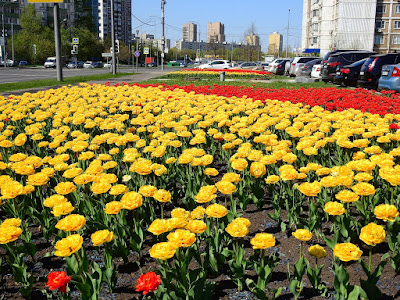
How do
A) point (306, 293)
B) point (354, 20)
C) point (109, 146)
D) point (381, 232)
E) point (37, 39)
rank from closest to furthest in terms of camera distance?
point (381, 232) → point (306, 293) → point (109, 146) → point (354, 20) → point (37, 39)

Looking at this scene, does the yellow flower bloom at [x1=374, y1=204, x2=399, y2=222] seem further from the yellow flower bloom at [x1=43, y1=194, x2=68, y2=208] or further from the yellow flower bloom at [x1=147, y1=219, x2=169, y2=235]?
the yellow flower bloom at [x1=43, y1=194, x2=68, y2=208]

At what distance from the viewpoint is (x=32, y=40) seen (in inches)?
3088

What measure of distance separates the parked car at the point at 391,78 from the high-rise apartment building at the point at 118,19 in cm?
13820

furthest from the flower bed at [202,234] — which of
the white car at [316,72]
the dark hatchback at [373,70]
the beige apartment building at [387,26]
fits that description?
the beige apartment building at [387,26]

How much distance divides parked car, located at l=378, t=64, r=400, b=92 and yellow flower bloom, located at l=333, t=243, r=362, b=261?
11.0 metres

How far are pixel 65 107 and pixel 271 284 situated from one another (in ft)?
18.0

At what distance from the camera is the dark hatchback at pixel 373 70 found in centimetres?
1480

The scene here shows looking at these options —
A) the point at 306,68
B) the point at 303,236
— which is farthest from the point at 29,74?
the point at 303,236

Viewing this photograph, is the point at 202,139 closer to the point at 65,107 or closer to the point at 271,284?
the point at 271,284

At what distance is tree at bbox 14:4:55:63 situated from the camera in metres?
77.5

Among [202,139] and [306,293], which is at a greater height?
[202,139]

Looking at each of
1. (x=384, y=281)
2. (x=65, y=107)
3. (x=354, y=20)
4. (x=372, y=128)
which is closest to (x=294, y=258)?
(x=384, y=281)

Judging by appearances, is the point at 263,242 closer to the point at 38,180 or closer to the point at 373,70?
the point at 38,180

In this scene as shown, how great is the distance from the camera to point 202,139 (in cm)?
470
